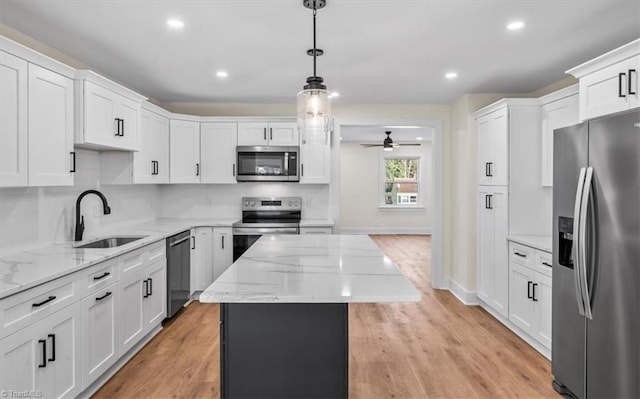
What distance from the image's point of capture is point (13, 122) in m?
2.15

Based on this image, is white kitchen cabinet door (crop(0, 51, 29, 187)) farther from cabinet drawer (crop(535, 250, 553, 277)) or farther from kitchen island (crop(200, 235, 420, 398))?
cabinet drawer (crop(535, 250, 553, 277))

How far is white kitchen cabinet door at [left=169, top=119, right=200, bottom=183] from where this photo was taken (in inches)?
178

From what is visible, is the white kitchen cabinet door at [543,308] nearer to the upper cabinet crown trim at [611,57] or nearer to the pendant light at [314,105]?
the upper cabinet crown trim at [611,57]

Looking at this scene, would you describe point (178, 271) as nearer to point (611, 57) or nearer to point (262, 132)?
point (262, 132)

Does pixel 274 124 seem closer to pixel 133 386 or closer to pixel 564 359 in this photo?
pixel 133 386

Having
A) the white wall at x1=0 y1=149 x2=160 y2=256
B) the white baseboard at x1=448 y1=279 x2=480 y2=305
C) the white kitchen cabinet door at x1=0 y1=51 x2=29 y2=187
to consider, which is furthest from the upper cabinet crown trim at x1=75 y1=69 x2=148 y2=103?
the white baseboard at x1=448 y1=279 x2=480 y2=305

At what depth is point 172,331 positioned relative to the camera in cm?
354

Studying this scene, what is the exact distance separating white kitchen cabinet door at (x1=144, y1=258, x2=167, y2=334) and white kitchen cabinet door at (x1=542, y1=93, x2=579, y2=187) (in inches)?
150

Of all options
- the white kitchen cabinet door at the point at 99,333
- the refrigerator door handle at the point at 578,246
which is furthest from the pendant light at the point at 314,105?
the white kitchen cabinet door at the point at 99,333

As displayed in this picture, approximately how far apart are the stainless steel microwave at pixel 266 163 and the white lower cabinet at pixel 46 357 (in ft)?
9.06

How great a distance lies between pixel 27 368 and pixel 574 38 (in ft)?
13.4

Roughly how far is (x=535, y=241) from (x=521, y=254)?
7.2 inches

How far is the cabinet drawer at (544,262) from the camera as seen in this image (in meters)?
2.91

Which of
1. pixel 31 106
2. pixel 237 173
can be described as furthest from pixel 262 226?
pixel 31 106
